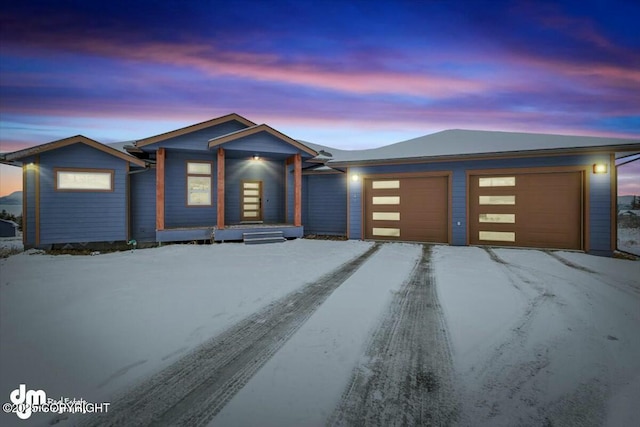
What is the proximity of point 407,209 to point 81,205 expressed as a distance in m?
11.6

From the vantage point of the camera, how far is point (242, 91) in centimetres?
1285

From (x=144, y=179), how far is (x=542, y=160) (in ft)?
45.8

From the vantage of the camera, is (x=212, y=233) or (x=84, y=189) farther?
(x=212, y=233)

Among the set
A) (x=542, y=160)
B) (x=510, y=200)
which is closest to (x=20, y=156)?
(x=510, y=200)

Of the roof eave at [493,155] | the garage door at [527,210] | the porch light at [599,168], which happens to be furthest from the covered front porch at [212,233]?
the porch light at [599,168]

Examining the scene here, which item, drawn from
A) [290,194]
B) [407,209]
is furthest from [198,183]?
[407,209]

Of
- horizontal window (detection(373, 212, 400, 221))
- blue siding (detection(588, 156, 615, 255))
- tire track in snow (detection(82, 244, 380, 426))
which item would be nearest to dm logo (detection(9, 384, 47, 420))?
tire track in snow (detection(82, 244, 380, 426))

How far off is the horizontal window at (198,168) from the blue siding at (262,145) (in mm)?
1666

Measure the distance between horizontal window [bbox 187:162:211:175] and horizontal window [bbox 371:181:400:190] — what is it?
6.85 meters

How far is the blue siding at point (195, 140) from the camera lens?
9812mm

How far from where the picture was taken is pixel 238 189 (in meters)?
12.2

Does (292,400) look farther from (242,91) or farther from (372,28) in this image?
(242,91)

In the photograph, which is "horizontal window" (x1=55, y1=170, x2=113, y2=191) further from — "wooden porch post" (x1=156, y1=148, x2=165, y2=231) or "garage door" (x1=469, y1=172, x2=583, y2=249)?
"garage door" (x1=469, y1=172, x2=583, y2=249)

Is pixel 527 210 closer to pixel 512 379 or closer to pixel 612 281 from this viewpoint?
pixel 612 281
